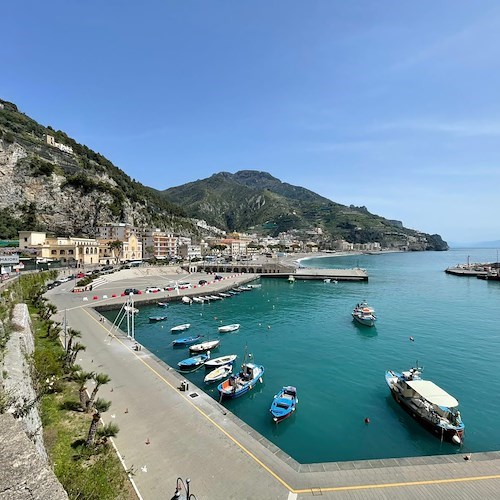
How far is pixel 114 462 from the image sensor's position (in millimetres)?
14188

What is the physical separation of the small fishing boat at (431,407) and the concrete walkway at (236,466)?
13.6 ft

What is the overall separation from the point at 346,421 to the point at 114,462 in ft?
52.5

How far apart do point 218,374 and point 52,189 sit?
109886 millimetres

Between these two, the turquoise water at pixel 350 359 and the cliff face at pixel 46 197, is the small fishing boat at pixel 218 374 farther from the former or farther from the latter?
the cliff face at pixel 46 197

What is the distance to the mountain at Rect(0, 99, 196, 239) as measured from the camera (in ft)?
340

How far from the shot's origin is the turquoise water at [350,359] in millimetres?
21234

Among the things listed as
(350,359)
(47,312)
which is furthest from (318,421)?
(47,312)

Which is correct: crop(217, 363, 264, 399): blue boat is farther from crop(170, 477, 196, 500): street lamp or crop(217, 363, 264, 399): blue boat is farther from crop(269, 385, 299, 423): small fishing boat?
crop(170, 477, 196, 500): street lamp

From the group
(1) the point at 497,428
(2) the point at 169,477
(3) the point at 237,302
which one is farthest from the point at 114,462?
(3) the point at 237,302

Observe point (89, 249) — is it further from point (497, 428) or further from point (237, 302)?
point (497, 428)

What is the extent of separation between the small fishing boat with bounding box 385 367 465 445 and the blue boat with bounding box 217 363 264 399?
11624mm

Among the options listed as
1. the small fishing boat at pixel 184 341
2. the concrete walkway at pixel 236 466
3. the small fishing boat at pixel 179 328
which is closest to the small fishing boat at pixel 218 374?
the concrete walkway at pixel 236 466

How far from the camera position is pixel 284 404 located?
2355 centimetres

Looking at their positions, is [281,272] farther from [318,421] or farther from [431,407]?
[431,407]
